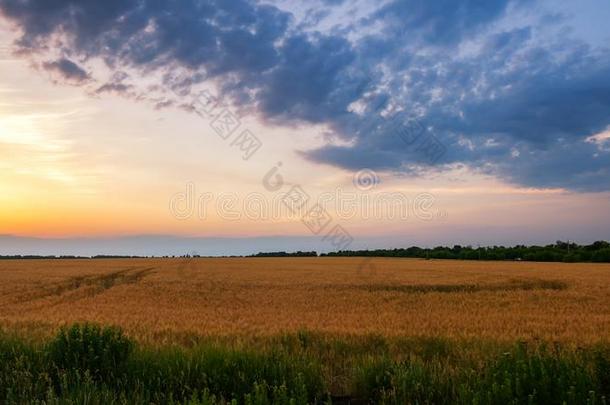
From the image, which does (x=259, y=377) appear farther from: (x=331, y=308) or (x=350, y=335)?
(x=331, y=308)

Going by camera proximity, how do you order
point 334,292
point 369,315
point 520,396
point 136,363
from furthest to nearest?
point 334,292, point 369,315, point 136,363, point 520,396

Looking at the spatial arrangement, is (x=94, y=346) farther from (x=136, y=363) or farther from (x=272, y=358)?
(x=272, y=358)

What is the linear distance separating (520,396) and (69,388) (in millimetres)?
A: 5544

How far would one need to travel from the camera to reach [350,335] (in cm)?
1267

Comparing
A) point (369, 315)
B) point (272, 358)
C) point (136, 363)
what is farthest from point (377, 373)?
point (369, 315)

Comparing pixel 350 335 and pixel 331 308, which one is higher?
pixel 350 335

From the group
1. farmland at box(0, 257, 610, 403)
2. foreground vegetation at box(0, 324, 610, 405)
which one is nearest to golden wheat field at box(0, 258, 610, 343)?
farmland at box(0, 257, 610, 403)

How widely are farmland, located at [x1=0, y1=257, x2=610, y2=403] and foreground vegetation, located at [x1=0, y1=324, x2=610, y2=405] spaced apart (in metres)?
0.03

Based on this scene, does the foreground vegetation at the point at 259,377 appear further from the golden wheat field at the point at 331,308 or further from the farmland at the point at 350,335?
the golden wheat field at the point at 331,308

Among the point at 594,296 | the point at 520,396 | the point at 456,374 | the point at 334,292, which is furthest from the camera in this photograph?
the point at 334,292

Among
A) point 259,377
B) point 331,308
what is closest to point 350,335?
point 259,377

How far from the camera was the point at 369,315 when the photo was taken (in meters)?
19.9

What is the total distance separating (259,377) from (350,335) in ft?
19.6

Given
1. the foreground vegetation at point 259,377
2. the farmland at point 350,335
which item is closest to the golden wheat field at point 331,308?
the farmland at point 350,335
